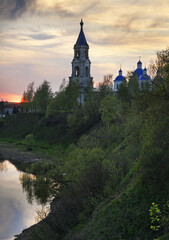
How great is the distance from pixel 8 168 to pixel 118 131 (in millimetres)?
22209

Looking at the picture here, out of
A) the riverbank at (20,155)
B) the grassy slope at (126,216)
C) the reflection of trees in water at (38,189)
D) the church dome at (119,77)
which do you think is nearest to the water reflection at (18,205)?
the reflection of trees in water at (38,189)

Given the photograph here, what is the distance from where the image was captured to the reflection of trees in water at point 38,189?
103ft

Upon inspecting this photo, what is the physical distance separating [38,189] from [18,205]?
347 cm

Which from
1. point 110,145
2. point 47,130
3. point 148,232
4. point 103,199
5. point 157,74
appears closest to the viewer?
point 148,232

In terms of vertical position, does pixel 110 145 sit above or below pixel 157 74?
below

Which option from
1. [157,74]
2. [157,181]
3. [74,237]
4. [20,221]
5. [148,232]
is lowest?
[20,221]

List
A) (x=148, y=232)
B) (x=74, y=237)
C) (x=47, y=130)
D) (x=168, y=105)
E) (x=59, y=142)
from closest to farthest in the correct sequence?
(x=148, y=232) < (x=74, y=237) < (x=168, y=105) < (x=59, y=142) < (x=47, y=130)

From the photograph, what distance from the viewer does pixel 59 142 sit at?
77688 millimetres

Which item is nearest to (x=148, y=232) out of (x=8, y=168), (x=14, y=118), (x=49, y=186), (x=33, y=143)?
(x=49, y=186)

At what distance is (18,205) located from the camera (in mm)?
33562

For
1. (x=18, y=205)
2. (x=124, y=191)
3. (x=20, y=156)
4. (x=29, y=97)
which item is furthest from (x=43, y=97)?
(x=124, y=191)

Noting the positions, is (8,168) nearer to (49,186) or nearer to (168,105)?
(49,186)

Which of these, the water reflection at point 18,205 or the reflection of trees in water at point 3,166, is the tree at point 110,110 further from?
the water reflection at point 18,205

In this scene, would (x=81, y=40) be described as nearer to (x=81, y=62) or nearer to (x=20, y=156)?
(x=81, y=62)
